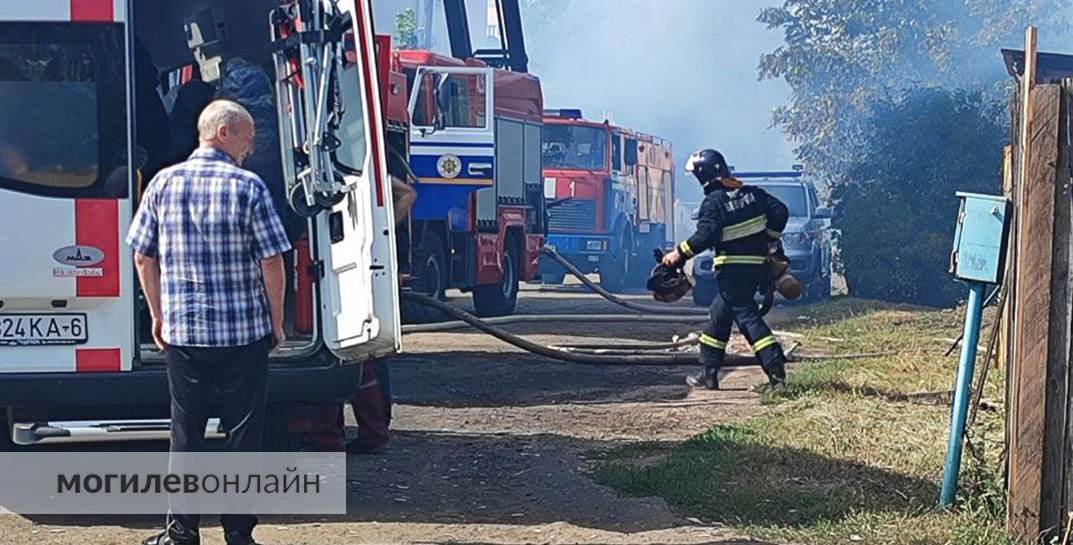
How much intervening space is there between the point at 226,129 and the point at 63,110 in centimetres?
126

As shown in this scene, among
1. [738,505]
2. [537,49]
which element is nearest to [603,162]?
[738,505]

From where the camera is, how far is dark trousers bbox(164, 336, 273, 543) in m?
5.85

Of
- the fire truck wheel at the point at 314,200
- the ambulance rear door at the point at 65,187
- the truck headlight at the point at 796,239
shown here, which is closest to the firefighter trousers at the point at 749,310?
the fire truck wheel at the point at 314,200

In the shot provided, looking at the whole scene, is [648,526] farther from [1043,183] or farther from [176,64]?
[176,64]

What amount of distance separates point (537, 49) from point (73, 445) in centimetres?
5311

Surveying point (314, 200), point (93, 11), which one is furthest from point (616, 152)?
point (93, 11)

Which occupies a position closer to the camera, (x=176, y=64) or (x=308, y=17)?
(x=308, y=17)

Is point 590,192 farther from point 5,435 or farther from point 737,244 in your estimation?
point 5,435

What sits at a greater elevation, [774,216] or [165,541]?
[774,216]

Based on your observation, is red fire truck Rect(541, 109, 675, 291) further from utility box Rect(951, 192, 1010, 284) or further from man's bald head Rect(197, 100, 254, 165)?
man's bald head Rect(197, 100, 254, 165)

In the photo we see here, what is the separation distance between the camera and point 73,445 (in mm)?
6949

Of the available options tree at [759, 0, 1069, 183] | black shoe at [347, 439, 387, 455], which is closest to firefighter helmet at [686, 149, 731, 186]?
black shoe at [347, 439, 387, 455]

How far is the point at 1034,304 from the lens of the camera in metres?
5.92

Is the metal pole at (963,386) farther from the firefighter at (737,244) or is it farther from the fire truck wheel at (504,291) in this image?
the fire truck wheel at (504,291)
